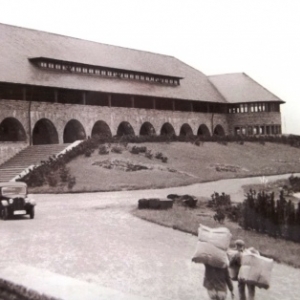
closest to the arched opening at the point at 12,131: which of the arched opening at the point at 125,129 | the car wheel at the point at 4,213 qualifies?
the arched opening at the point at 125,129

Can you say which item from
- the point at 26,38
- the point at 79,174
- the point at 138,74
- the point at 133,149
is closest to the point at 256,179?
the point at 79,174

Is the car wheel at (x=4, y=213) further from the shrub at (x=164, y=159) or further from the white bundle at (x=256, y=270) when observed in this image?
the white bundle at (x=256, y=270)

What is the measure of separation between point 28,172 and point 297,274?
21.0 metres

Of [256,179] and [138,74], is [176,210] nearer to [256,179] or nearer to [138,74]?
[256,179]

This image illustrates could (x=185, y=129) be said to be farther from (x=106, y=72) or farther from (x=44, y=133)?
(x=44, y=133)

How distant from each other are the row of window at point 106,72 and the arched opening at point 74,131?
143 inches

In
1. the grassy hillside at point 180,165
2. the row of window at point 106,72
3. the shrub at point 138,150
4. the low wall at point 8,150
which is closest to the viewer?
the grassy hillside at point 180,165

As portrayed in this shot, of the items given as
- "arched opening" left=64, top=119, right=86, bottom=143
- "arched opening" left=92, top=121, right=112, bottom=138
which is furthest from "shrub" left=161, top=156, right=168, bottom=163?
"arched opening" left=92, top=121, right=112, bottom=138

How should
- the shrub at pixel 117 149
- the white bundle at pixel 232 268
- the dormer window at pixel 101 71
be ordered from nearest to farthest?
the white bundle at pixel 232 268 → the shrub at pixel 117 149 → the dormer window at pixel 101 71

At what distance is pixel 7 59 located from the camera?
33344mm

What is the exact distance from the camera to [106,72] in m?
39.2

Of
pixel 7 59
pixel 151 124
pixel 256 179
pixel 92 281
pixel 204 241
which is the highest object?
pixel 7 59

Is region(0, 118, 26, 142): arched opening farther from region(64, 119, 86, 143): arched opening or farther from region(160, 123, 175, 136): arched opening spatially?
region(160, 123, 175, 136): arched opening

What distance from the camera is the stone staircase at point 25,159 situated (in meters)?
26.9
